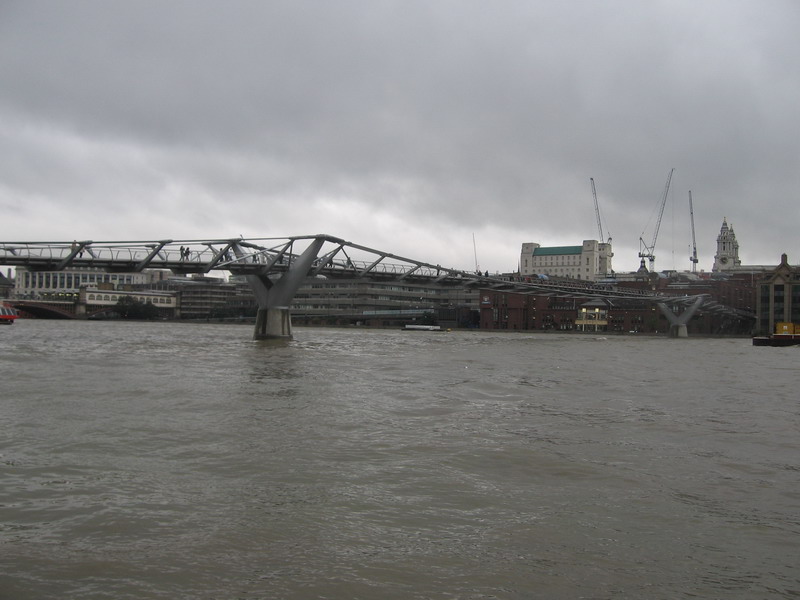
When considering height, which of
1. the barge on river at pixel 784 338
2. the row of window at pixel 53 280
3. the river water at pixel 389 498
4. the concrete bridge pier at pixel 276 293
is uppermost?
the row of window at pixel 53 280

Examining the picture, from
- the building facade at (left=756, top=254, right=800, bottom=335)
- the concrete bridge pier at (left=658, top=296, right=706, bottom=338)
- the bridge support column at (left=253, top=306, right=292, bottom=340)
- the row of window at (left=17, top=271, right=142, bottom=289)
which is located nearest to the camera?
the bridge support column at (left=253, top=306, right=292, bottom=340)

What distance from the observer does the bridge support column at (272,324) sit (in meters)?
61.8

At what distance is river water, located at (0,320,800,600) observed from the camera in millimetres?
6512

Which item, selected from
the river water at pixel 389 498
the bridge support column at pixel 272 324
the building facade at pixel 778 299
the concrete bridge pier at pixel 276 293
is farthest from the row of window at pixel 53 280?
the river water at pixel 389 498

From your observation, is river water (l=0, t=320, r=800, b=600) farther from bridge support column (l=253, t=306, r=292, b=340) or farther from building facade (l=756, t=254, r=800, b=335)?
building facade (l=756, t=254, r=800, b=335)

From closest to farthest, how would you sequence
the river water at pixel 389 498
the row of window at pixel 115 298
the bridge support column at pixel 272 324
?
1. the river water at pixel 389 498
2. the bridge support column at pixel 272 324
3. the row of window at pixel 115 298

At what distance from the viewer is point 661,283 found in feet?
493

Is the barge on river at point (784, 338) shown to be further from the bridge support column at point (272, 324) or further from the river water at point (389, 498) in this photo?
the river water at point (389, 498)

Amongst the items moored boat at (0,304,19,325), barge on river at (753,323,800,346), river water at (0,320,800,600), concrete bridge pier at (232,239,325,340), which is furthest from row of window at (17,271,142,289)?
river water at (0,320,800,600)

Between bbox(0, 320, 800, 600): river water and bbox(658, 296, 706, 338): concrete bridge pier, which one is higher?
bbox(658, 296, 706, 338): concrete bridge pier

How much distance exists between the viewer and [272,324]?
62250 millimetres

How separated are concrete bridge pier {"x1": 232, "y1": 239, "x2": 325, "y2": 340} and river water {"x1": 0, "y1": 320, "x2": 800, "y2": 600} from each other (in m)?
42.2

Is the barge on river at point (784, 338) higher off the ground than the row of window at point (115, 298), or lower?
lower

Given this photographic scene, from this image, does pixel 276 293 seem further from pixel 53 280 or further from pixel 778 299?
pixel 53 280
